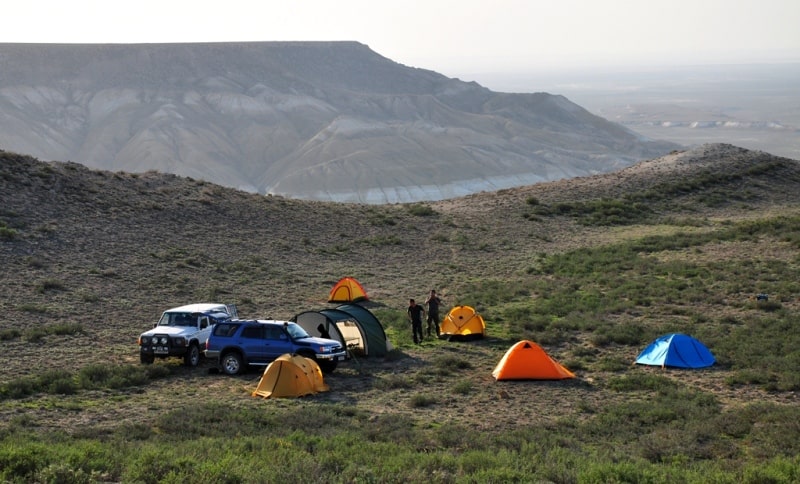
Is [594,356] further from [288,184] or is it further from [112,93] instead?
[112,93]

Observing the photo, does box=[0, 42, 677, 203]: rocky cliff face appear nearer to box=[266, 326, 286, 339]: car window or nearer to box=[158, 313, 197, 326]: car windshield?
box=[158, 313, 197, 326]: car windshield

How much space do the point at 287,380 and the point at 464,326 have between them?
7.72 metres

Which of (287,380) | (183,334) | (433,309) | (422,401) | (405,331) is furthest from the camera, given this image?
(405,331)

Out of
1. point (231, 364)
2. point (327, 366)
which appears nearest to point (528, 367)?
point (327, 366)

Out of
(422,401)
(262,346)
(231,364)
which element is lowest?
(422,401)

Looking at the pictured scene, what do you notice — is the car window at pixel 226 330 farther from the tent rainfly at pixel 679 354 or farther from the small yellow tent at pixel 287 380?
the tent rainfly at pixel 679 354

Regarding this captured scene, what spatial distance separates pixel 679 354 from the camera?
21750 millimetres

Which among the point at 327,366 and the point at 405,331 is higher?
the point at 327,366

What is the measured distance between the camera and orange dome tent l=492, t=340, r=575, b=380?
20750 mm

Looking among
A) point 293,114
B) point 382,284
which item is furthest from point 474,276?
point 293,114

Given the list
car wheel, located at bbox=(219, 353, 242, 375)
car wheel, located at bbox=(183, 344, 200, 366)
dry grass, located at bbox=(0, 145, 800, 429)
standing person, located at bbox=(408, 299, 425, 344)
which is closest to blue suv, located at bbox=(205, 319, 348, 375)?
car wheel, located at bbox=(219, 353, 242, 375)

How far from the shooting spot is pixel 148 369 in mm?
20797

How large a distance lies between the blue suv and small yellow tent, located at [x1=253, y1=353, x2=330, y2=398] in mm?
1474

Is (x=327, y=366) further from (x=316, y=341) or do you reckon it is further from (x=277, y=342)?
(x=277, y=342)
